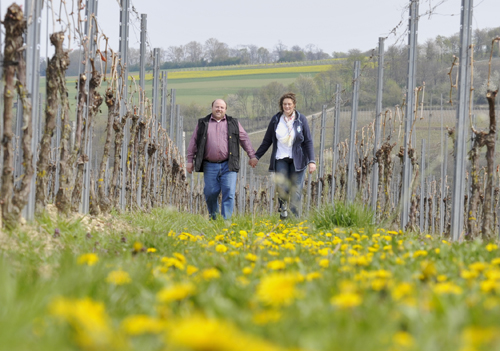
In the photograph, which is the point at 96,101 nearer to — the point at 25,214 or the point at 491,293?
the point at 25,214

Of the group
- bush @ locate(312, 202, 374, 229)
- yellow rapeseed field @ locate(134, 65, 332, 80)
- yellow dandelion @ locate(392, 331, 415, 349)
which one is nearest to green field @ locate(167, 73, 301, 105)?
yellow rapeseed field @ locate(134, 65, 332, 80)

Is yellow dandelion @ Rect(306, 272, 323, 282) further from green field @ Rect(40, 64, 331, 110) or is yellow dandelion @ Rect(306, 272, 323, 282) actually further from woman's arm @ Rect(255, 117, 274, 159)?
green field @ Rect(40, 64, 331, 110)

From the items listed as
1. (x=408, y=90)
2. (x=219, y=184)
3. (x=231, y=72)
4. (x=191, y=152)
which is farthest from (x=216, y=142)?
(x=231, y=72)

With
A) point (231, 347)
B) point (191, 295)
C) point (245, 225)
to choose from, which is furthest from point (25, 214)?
point (231, 347)

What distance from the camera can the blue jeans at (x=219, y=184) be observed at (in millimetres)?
7086

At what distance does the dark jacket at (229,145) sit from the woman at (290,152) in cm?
31

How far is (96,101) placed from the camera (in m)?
5.64

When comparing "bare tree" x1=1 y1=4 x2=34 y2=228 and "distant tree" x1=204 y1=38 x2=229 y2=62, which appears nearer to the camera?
"bare tree" x1=1 y1=4 x2=34 y2=228

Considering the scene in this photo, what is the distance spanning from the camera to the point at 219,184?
7230mm

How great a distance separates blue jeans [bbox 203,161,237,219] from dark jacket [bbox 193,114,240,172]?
105 mm

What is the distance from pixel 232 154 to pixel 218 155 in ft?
0.57

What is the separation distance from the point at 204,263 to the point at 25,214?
186 cm

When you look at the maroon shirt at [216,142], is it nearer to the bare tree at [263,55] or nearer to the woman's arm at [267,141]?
the woman's arm at [267,141]

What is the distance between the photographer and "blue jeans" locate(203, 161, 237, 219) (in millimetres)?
7086
